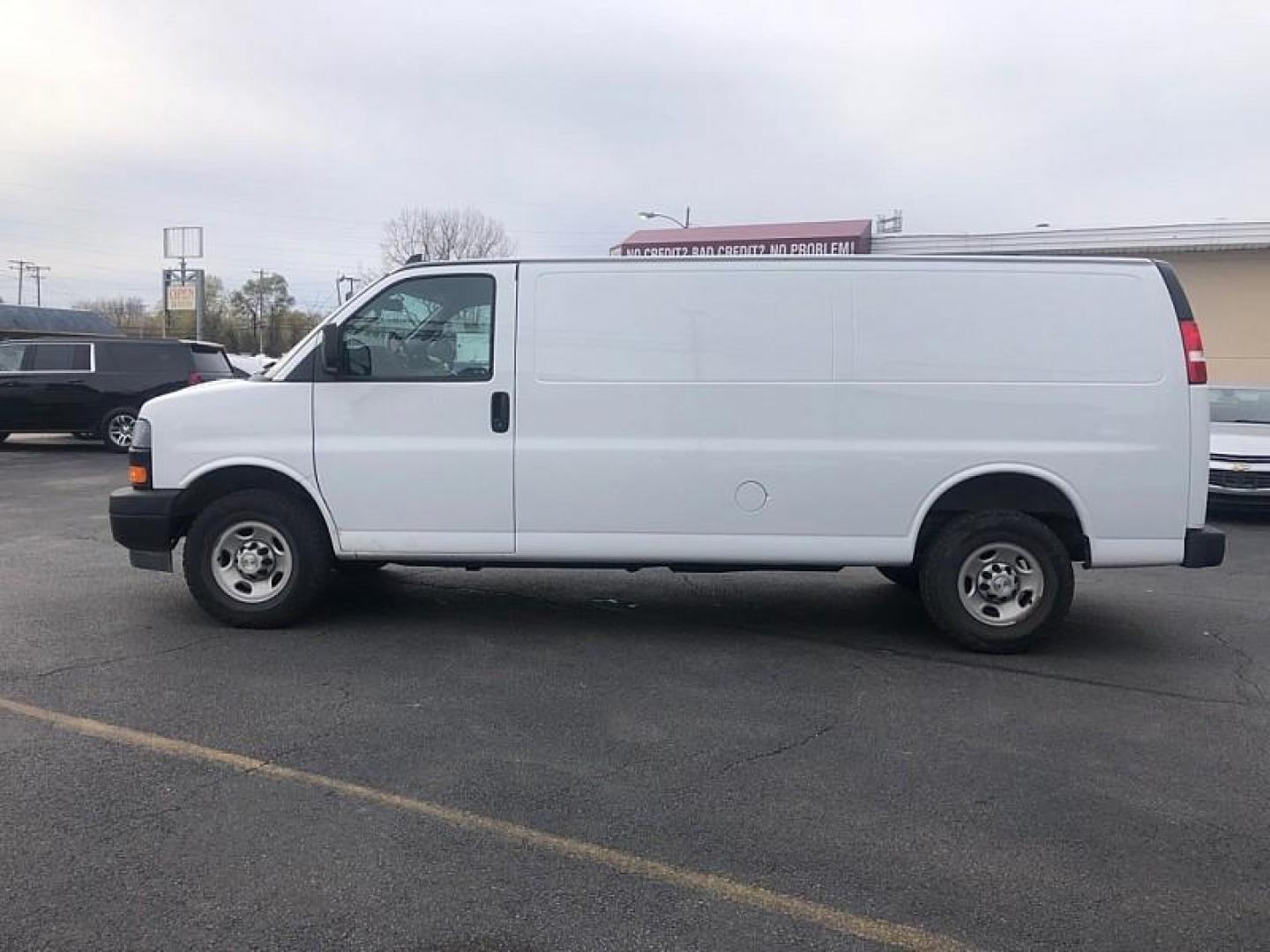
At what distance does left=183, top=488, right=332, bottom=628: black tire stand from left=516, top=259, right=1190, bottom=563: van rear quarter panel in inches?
49.6

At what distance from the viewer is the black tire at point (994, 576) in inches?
231

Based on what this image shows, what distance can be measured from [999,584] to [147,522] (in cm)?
500

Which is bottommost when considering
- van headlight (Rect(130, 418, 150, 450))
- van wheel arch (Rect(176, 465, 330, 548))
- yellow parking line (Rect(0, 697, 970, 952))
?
yellow parking line (Rect(0, 697, 970, 952))

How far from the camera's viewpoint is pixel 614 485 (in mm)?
5953

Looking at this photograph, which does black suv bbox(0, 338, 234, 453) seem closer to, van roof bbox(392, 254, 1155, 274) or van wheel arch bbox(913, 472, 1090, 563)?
van roof bbox(392, 254, 1155, 274)

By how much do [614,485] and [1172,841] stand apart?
130 inches

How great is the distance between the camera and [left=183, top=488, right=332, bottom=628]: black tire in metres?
6.11

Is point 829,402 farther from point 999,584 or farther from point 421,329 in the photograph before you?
point 421,329

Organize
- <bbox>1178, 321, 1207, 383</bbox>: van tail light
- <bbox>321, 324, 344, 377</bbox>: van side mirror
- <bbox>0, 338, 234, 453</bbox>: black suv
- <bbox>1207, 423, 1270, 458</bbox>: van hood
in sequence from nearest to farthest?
<bbox>1178, 321, 1207, 383</bbox>: van tail light
<bbox>321, 324, 344, 377</bbox>: van side mirror
<bbox>1207, 423, 1270, 458</bbox>: van hood
<bbox>0, 338, 234, 453</bbox>: black suv

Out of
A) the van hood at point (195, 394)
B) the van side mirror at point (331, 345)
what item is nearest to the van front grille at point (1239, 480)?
the van side mirror at point (331, 345)

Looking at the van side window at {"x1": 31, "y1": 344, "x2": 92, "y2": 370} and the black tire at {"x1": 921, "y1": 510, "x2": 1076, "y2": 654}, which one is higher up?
the van side window at {"x1": 31, "y1": 344, "x2": 92, "y2": 370}

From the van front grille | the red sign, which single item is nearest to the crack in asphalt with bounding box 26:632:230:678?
the van front grille

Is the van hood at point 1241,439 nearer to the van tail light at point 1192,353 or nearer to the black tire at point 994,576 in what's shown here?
the van tail light at point 1192,353

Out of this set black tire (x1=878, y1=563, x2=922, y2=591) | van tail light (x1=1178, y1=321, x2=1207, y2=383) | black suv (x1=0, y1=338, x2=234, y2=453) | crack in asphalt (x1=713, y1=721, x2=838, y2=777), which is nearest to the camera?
crack in asphalt (x1=713, y1=721, x2=838, y2=777)
